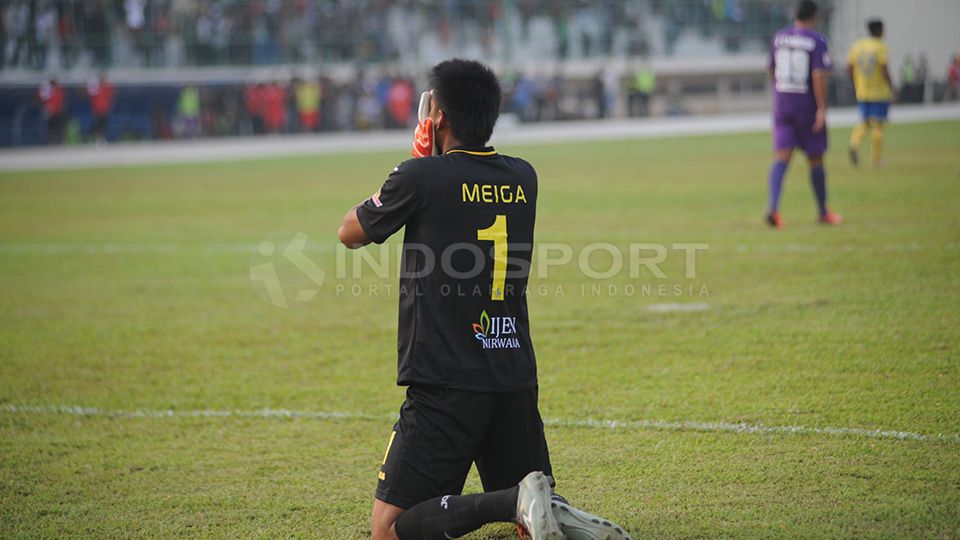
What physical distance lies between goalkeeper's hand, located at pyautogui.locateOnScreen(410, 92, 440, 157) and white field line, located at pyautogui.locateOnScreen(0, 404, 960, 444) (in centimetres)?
204

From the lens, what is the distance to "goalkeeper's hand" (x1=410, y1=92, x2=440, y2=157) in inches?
148

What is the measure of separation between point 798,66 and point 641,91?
30.9m

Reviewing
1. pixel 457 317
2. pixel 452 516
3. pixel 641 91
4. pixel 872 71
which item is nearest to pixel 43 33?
pixel 641 91

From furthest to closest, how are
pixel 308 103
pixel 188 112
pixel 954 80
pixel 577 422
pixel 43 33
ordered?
1. pixel 954 80
2. pixel 308 103
3. pixel 188 112
4. pixel 43 33
5. pixel 577 422

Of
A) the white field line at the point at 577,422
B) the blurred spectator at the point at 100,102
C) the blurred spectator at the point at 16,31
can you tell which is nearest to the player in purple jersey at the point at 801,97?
the white field line at the point at 577,422

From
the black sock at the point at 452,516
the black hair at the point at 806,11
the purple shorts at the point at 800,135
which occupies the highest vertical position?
the black hair at the point at 806,11

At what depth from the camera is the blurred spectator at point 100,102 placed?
113ft

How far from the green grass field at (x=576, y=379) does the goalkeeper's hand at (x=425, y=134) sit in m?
1.48

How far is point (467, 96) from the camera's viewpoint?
12.1 ft

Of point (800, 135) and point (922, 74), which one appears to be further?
point (922, 74)

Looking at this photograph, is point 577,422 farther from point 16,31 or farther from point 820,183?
point 16,31

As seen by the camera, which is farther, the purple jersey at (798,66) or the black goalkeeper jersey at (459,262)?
the purple jersey at (798,66)

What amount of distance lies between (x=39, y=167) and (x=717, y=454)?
85.1 ft

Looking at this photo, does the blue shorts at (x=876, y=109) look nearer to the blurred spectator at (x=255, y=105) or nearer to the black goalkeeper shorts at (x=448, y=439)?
the black goalkeeper shorts at (x=448, y=439)
